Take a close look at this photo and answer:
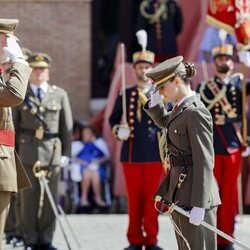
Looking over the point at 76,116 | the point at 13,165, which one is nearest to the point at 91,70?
the point at 76,116

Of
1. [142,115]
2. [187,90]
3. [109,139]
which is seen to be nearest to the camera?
[187,90]

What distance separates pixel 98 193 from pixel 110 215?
544 mm

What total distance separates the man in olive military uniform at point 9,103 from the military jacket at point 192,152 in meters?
1.00

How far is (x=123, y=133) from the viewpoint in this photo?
8.24 meters

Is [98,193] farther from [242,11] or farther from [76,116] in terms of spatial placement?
[242,11]

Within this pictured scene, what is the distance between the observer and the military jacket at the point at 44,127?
834 cm

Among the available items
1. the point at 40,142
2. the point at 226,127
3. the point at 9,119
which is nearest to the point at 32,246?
the point at 40,142

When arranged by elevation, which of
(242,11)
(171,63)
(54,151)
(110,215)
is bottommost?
(110,215)

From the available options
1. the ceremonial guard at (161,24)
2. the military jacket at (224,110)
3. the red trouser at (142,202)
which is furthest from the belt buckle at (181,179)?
the ceremonial guard at (161,24)

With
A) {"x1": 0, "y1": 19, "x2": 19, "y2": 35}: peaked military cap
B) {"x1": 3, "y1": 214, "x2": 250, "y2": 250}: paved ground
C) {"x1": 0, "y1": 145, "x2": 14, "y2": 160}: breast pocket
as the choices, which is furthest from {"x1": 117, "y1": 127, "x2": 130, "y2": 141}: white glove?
{"x1": 0, "y1": 19, "x2": 19, "y2": 35}: peaked military cap

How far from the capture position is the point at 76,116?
1342cm

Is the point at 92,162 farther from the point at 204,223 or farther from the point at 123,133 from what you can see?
the point at 204,223

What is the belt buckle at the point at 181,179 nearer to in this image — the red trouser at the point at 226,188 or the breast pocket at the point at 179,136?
the breast pocket at the point at 179,136

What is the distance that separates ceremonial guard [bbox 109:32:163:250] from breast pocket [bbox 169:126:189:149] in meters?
2.16
